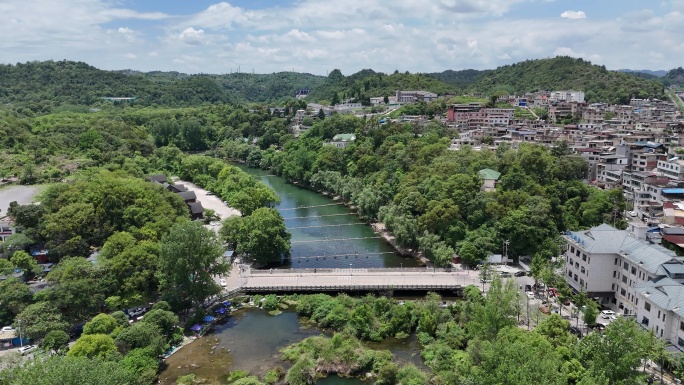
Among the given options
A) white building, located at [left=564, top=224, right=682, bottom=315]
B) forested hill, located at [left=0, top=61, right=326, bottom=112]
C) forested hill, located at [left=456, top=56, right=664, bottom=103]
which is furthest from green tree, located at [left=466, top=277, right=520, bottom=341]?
forested hill, located at [left=0, top=61, right=326, bottom=112]

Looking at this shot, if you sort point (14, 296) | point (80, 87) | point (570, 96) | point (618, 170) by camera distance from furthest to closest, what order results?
point (80, 87) < point (570, 96) < point (618, 170) < point (14, 296)

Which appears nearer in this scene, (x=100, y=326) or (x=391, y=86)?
(x=100, y=326)

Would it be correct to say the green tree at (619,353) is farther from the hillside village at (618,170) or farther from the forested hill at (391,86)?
the forested hill at (391,86)

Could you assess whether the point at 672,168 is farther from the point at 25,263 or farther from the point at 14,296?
the point at 25,263

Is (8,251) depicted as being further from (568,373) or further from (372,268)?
(568,373)

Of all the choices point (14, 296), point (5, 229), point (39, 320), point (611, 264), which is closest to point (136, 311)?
point (39, 320)

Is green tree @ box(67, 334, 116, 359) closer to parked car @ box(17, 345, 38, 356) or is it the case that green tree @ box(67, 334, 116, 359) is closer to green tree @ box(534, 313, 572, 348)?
parked car @ box(17, 345, 38, 356)

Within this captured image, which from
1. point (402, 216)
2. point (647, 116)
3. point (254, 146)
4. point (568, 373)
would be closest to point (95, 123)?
point (254, 146)
